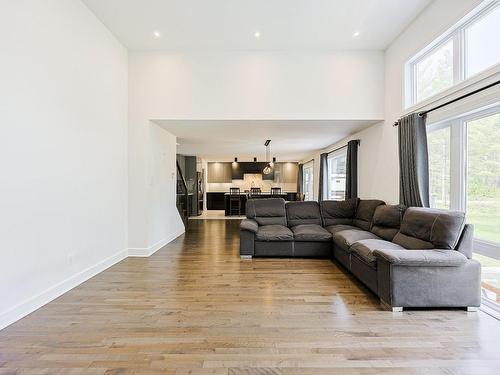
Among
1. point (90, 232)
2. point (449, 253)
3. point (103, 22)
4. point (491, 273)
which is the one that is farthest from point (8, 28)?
point (491, 273)

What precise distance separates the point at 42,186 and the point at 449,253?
13.9 feet

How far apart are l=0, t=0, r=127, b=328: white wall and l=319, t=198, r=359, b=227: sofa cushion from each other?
153 inches

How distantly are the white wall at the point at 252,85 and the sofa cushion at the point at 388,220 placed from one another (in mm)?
1728

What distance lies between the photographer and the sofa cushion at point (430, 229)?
267 cm

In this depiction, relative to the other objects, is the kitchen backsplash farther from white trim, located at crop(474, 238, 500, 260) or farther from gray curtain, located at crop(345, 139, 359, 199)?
white trim, located at crop(474, 238, 500, 260)

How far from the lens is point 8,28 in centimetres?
230

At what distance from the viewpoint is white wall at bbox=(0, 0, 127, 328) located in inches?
91.3

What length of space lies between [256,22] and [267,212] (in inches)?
132

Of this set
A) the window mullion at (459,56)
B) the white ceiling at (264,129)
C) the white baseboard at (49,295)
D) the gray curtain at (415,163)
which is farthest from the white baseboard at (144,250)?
the window mullion at (459,56)

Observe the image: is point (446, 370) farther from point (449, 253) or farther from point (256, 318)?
point (256, 318)

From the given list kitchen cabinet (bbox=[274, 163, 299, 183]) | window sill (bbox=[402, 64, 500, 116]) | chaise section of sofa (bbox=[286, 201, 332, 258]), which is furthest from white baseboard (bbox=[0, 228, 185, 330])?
kitchen cabinet (bbox=[274, 163, 299, 183])

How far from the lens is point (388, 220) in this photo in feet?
12.5

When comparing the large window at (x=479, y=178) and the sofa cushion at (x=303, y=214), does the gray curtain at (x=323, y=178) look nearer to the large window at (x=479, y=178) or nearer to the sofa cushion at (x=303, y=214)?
the sofa cushion at (x=303, y=214)

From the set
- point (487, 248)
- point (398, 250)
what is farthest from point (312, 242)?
point (487, 248)
